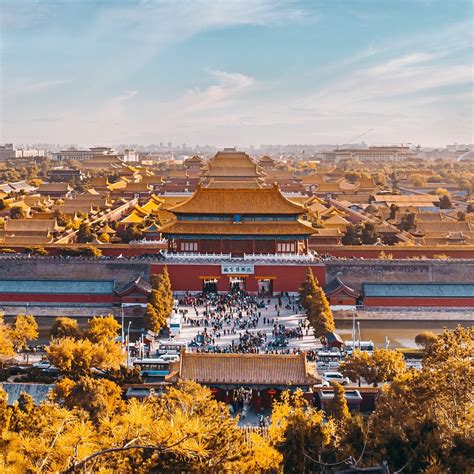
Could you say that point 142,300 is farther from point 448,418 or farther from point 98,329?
point 448,418

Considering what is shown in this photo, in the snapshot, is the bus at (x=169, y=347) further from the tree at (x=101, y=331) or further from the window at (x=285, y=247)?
the window at (x=285, y=247)

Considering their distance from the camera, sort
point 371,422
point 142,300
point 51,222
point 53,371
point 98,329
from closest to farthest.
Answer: point 371,422, point 53,371, point 98,329, point 142,300, point 51,222

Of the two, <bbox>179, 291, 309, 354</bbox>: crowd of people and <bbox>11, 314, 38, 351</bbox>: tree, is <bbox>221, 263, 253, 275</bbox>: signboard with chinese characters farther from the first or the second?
<bbox>11, 314, 38, 351</bbox>: tree

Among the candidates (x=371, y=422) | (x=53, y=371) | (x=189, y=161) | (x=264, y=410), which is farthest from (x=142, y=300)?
(x=189, y=161)

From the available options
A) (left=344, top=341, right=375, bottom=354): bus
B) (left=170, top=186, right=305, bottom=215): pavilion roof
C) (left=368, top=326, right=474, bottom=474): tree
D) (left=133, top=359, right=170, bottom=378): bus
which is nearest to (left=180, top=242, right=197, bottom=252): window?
(left=170, top=186, right=305, bottom=215): pavilion roof

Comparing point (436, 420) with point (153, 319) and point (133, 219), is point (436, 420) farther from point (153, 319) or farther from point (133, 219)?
point (133, 219)

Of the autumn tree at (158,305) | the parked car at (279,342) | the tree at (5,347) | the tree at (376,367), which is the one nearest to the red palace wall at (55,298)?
the autumn tree at (158,305)
